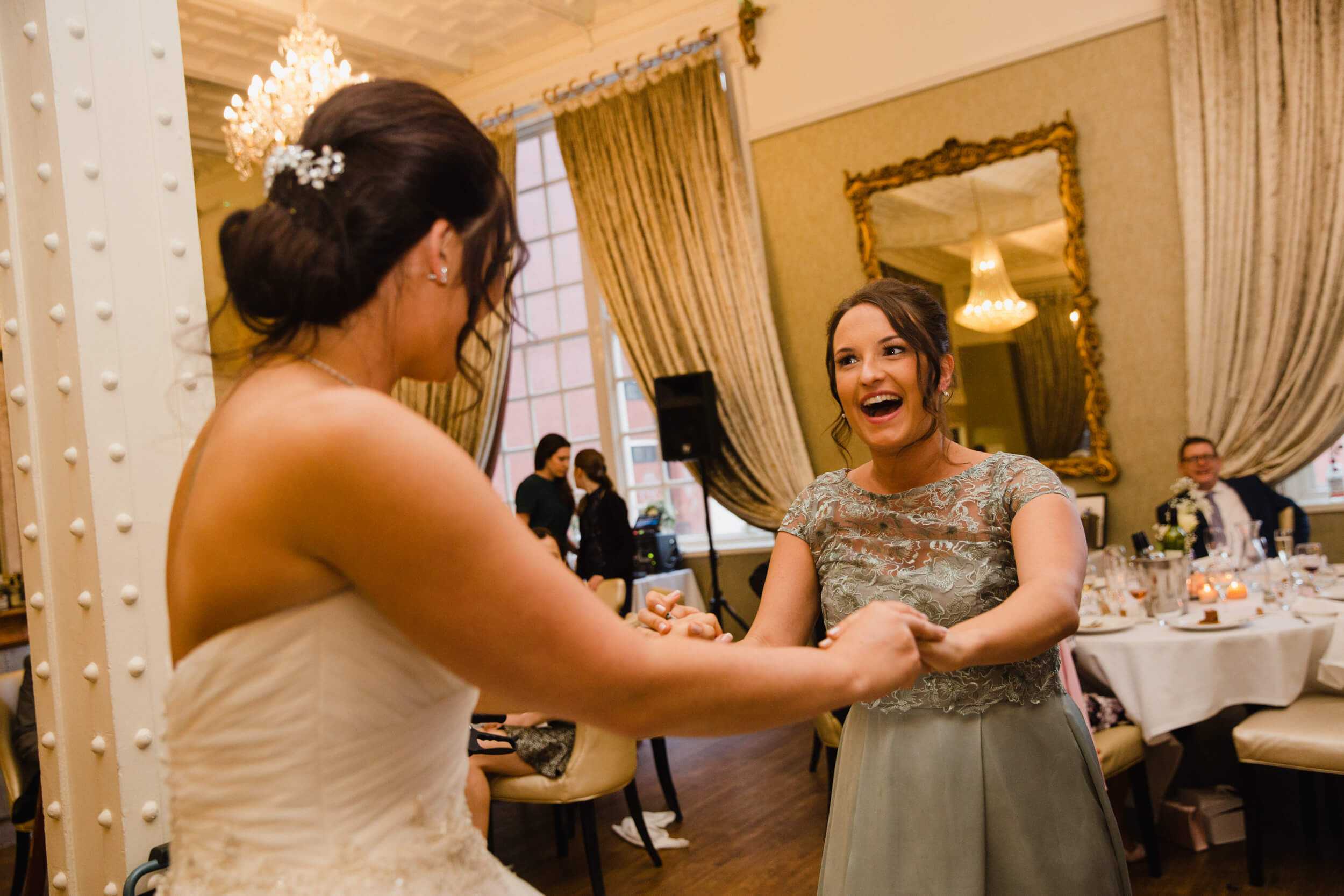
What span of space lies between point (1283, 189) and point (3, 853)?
736 cm

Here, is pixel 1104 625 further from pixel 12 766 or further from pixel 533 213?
pixel 533 213

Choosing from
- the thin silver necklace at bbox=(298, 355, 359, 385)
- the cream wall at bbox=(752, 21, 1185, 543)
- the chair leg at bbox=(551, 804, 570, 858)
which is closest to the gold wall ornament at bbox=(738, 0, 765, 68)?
the cream wall at bbox=(752, 21, 1185, 543)

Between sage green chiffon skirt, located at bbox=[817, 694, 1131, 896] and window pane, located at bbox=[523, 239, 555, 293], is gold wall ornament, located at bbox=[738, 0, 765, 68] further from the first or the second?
sage green chiffon skirt, located at bbox=[817, 694, 1131, 896]

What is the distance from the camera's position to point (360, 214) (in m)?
0.96

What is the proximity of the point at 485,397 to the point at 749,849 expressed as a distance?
16.0ft

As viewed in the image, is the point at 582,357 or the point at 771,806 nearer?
the point at 771,806

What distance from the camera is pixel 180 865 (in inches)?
41.3

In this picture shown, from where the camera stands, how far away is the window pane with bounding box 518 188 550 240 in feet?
27.2

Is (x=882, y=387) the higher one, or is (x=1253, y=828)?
(x=882, y=387)

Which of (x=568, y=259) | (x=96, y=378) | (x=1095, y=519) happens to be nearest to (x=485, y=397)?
(x=568, y=259)

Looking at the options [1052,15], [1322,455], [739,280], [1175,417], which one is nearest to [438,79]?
[739,280]

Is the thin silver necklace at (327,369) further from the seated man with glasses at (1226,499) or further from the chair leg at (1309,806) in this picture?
the seated man with glasses at (1226,499)

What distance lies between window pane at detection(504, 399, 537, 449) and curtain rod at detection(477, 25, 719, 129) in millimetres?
2292

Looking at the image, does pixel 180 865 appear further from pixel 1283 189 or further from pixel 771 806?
pixel 1283 189
